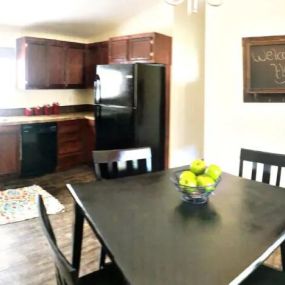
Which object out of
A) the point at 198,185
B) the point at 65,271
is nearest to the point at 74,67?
the point at 198,185

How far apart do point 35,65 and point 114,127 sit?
1.55 meters

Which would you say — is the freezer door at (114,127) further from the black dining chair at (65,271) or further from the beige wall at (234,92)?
the black dining chair at (65,271)

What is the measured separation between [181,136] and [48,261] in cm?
273

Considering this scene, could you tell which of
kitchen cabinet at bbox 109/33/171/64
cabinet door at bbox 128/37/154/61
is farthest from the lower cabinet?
cabinet door at bbox 128/37/154/61

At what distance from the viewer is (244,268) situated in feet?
3.51

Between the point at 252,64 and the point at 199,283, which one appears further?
the point at 252,64

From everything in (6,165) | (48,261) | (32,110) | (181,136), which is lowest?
(48,261)

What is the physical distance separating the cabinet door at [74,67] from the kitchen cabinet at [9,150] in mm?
1206

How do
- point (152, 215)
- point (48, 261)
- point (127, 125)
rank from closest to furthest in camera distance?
point (152, 215) < point (48, 261) < point (127, 125)

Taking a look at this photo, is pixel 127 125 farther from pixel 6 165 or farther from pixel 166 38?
pixel 6 165

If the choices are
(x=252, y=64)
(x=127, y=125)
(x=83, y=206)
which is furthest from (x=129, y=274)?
(x=127, y=125)

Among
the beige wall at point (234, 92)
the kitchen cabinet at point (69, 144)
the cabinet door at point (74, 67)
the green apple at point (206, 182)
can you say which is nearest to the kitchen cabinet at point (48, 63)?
the cabinet door at point (74, 67)

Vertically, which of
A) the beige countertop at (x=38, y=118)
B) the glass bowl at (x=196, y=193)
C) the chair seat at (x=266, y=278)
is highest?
the beige countertop at (x=38, y=118)

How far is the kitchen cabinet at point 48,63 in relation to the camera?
4.74 m
